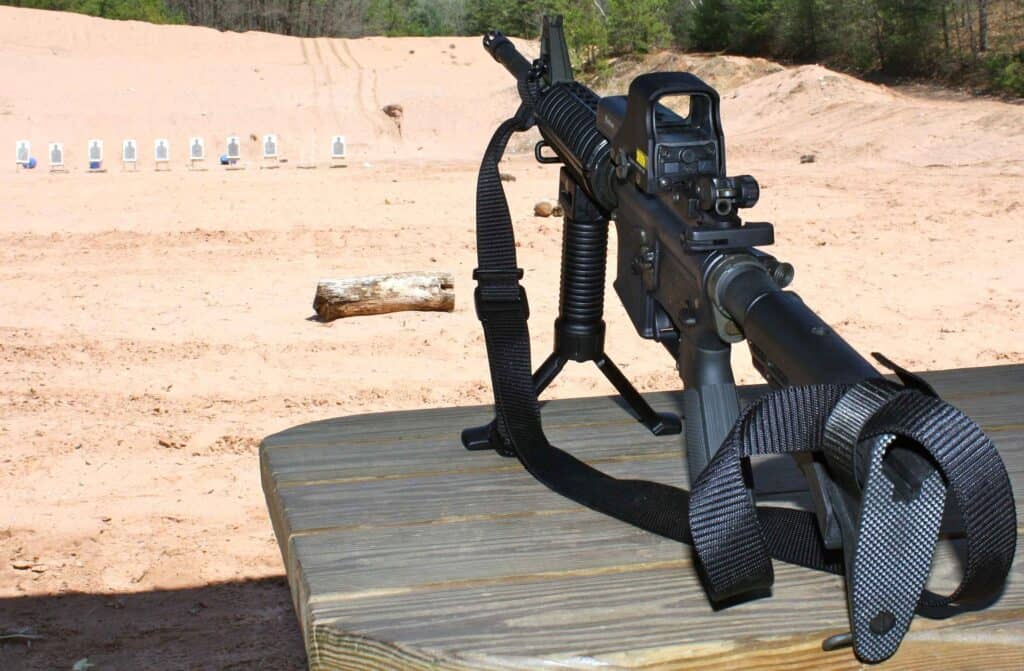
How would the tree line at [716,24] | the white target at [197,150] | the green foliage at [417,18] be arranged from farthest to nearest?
1. the green foliage at [417,18]
2. the tree line at [716,24]
3. the white target at [197,150]

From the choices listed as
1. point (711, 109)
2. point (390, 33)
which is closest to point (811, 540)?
point (711, 109)

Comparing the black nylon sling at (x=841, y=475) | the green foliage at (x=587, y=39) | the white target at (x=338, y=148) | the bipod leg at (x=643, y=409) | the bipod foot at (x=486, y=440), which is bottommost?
the white target at (x=338, y=148)

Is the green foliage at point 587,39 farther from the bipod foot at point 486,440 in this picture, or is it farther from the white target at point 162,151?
the bipod foot at point 486,440

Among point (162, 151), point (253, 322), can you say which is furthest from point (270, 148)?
point (253, 322)

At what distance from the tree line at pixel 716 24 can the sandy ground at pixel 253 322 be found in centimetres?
388

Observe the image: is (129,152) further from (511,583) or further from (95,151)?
(511,583)

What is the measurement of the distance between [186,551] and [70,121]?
20941 millimetres

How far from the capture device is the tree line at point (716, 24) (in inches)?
876

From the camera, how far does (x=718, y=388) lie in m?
1.55

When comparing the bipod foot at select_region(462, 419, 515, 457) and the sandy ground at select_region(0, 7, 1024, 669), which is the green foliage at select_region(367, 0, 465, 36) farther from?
the bipod foot at select_region(462, 419, 515, 457)

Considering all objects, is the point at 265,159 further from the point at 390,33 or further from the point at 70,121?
the point at 390,33

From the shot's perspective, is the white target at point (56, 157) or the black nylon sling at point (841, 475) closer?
the black nylon sling at point (841, 475)

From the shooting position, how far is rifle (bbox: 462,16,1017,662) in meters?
1.09

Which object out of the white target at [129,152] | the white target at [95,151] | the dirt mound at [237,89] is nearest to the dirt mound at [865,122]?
the dirt mound at [237,89]
